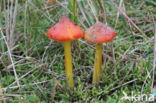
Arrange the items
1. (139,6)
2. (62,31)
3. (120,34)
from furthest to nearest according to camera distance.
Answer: (139,6) → (120,34) → (62,31)

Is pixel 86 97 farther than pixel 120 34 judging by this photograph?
No

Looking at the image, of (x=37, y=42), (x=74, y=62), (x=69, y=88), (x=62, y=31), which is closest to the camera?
(x=62, y=31)

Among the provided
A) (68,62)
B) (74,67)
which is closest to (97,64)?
(68,62)

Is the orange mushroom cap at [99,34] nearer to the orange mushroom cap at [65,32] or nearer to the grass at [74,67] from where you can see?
the orange mushroom cap at [65,32]

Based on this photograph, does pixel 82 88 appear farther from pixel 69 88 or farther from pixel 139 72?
pixel 139 72

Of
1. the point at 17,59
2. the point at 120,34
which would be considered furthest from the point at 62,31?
the point at 120,34

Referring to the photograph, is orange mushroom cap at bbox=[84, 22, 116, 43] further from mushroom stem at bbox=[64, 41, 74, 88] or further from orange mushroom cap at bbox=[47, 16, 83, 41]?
mushroom stem at bbox=[64, 41, 74, 88]

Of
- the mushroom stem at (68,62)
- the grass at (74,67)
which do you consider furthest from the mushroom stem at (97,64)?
the mushroom stem at (68,62)
